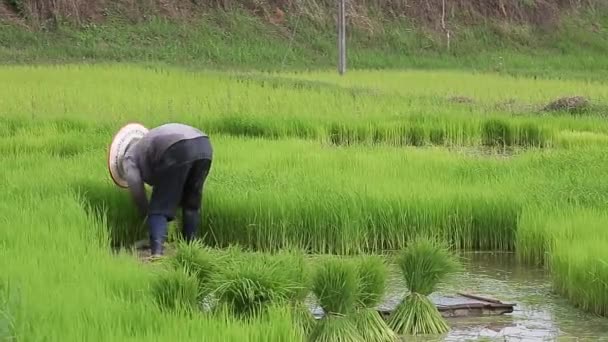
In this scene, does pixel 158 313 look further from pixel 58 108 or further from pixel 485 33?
pixel 485 33

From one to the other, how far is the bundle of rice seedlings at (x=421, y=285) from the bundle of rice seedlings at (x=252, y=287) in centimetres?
65

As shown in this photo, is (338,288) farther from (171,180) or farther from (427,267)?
(171,180)

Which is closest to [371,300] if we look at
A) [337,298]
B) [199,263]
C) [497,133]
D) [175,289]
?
[337,298]

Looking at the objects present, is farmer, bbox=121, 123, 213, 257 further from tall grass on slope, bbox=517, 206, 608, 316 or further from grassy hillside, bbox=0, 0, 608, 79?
grassy hillside, bbox=0, 0, 608, 79

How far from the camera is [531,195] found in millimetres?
7109

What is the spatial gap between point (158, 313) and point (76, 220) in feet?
6.75

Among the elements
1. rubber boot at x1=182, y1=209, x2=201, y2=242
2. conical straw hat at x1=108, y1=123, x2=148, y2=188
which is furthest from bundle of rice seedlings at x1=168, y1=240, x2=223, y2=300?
conical straw hat at x1=108, y1=123, x2=148, y2=188

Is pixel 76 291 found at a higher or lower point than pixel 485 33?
lower

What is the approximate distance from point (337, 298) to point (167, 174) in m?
1.93

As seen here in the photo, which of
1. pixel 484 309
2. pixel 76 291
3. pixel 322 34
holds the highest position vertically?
pixel 322 34

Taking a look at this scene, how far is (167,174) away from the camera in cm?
617

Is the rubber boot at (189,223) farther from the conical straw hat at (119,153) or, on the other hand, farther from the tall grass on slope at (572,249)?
the tall grass on slope at (572,249)

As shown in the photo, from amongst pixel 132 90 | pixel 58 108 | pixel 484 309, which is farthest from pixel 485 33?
pixel 484 309

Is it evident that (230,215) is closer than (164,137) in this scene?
No
